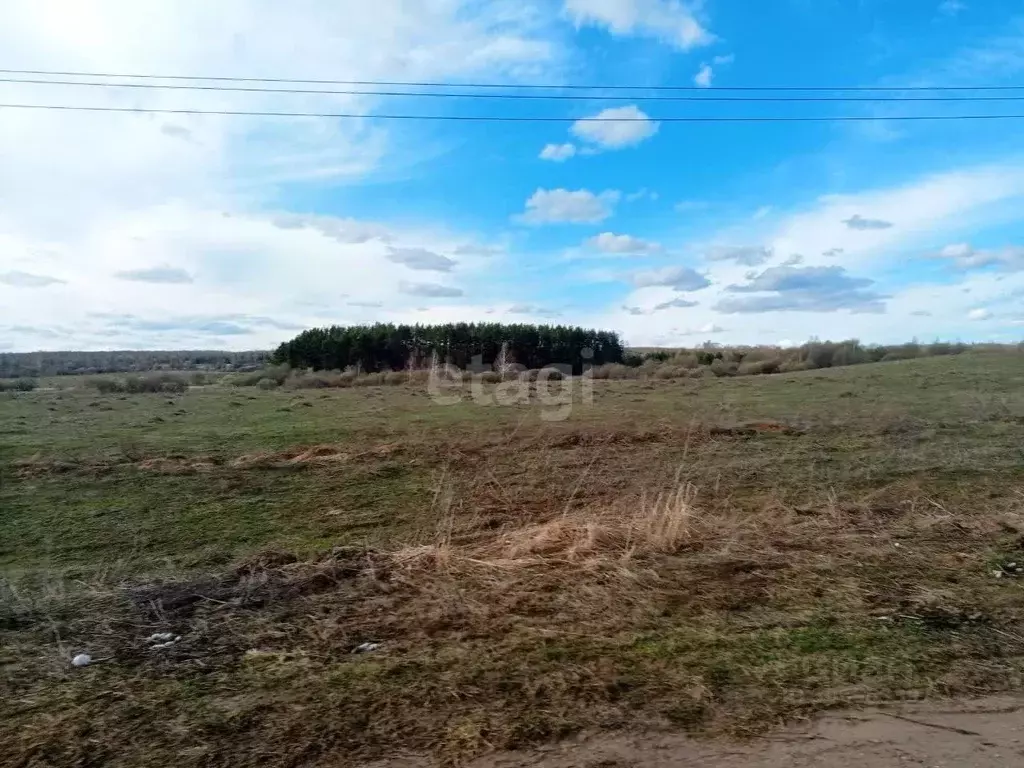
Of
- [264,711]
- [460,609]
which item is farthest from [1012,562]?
[264,711]

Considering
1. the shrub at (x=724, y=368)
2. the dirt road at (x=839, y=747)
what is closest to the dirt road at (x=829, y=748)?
the dirt road at (x=839, y=747)

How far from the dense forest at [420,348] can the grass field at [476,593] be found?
4342cm

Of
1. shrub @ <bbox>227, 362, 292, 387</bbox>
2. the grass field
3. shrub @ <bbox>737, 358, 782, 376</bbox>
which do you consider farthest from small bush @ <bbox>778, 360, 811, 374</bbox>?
the grass field

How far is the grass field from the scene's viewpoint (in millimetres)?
3576

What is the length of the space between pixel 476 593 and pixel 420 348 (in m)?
52.4

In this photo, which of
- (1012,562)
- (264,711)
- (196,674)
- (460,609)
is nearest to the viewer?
(264,711)

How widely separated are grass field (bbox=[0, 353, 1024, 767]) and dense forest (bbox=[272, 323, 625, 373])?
4342 centimetres

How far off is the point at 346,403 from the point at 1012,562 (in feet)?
71.0

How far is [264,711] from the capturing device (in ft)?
11.8

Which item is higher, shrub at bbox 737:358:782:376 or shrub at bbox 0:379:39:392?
shrub at bbox 737:358:782:376

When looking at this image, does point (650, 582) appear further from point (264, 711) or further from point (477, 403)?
point (477, 403)

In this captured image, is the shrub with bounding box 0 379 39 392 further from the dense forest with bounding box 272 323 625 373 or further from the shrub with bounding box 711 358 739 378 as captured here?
the shrub with bounding box 711 358 739 378

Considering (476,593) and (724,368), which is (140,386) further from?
(476,593)

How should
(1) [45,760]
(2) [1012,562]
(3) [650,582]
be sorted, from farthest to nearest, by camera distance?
(2) [1012,562] → (3) [650,582] → (1) [45,760]
